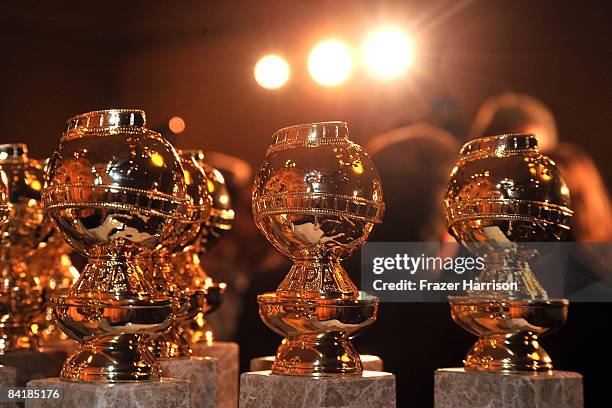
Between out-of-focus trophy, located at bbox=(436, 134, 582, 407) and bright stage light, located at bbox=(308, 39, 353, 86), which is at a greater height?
bright stage light, located at bbox=(308, 39, 353, 86)

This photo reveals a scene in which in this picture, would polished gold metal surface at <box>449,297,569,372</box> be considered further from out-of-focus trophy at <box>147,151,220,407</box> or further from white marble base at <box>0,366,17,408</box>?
white marble base at <box>0,366,17,408</box>

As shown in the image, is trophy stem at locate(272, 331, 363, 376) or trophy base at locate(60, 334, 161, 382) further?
trophy stem at locate(272, 331, 363, 376)

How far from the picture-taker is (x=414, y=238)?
2.66 metres

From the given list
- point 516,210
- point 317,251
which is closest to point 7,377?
point 317,251

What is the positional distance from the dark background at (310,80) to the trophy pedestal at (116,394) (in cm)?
113

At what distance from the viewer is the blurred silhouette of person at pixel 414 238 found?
264cm

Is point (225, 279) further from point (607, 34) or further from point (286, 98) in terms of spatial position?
point (607, 34)

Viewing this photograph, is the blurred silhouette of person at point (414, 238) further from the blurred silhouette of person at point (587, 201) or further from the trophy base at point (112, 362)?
the trophy base at point (112, 362)

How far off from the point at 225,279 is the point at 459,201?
1.07 meters

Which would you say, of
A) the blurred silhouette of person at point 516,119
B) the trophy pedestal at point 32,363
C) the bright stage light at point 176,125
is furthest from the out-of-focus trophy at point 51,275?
the blurred silhouette of person at point 516,119

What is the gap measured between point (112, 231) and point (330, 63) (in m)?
1.30

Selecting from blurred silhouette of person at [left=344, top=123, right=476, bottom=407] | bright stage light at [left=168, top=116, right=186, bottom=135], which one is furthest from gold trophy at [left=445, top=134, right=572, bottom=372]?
bright stage light at [left=168, top=116, right=186, bottom=135]

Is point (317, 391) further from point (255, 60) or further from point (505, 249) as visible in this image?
point (255, 60)

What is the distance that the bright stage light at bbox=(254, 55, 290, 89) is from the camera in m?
2.95
